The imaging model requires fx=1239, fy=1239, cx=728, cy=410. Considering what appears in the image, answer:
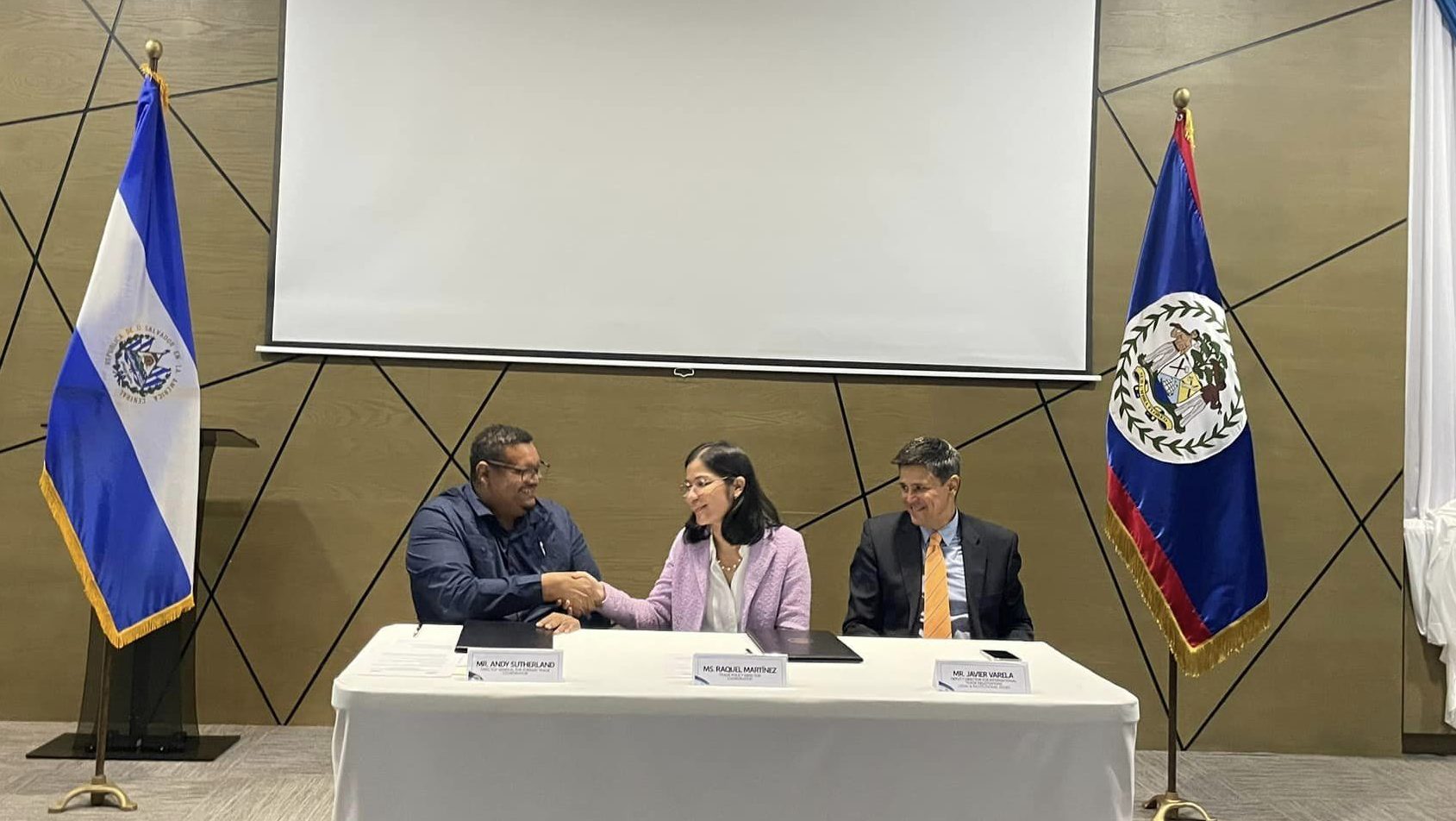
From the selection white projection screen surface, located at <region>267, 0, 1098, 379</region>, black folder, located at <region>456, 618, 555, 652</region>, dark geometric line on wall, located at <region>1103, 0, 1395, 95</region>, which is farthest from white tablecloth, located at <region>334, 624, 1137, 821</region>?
dark geometric line on wall, located at <region>1103, 0, 1395, 95</region>

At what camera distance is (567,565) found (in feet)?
11.5

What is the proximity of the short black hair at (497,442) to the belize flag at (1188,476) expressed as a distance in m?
1.74

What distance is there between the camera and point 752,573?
10.2 feet

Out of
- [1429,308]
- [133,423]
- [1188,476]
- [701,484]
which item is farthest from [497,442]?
[1429,308]

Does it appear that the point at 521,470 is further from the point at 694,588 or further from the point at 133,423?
the point at 133,423

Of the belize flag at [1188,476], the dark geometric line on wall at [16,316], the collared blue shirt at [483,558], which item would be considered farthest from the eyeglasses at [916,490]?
the dark geometric line on wall at [16,316]

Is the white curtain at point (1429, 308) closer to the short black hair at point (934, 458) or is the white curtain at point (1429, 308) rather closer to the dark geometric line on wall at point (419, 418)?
the short black hair at point (934, 458)

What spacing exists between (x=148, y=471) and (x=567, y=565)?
4.02ft

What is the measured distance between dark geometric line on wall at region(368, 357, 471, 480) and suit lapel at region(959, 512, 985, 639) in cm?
187

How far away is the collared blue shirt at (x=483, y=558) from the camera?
3092mm

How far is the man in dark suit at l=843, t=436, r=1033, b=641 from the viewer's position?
3.24 m

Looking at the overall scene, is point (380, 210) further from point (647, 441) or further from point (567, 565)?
point (567, 565)

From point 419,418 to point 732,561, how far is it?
5.49 ft

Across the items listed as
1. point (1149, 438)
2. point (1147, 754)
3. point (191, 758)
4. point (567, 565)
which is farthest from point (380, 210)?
point (1147, 754)
